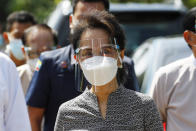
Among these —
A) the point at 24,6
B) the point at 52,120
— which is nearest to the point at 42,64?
the point at 52,120

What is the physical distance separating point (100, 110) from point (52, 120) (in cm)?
104

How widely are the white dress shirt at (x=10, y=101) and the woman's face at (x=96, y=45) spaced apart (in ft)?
1.57

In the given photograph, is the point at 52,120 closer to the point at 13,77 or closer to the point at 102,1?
the point at 13,77

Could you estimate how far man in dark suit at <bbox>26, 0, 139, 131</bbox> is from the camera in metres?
3.71

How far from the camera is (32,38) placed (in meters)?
4.89

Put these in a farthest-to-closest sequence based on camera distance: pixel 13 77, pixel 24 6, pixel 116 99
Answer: pixel 24 6, pixel 13 77, pixel 116 99

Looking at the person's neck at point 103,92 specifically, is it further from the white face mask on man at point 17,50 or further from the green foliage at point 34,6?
the green foliage at point 34,6

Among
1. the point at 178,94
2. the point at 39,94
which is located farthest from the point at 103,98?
the point at 39,94

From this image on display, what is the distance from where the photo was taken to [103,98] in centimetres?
292

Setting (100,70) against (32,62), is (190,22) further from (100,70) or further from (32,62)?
(32,62)

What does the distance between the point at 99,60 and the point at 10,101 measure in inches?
26.1

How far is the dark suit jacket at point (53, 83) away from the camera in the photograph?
3.71m

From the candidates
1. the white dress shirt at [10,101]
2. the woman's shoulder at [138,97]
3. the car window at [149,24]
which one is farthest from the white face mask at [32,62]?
the car window at [149,24]

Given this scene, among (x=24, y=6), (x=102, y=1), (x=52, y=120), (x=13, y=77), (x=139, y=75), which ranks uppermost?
(x=102, y=1)
